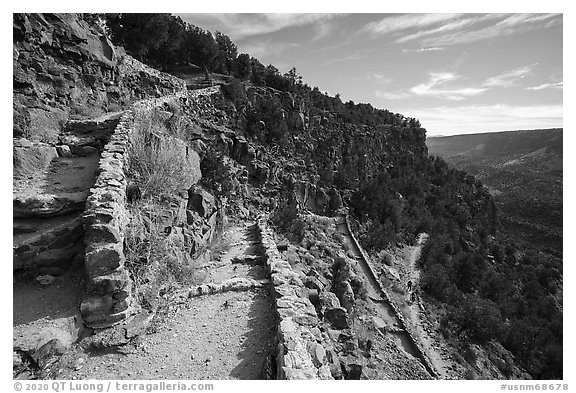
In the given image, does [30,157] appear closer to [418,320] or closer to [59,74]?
[59,74]

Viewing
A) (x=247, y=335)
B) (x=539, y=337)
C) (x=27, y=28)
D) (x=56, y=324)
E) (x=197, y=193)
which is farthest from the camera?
(x=539, y=337)

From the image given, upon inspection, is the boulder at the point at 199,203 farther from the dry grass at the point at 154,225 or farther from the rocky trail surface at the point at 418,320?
the rocky trail surface at the point at 418,320

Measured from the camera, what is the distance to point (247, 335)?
200 inches

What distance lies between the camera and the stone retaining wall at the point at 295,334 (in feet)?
13.5

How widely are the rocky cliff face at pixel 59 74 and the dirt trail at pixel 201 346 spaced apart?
18.4 feet

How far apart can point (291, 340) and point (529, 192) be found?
67990 mm

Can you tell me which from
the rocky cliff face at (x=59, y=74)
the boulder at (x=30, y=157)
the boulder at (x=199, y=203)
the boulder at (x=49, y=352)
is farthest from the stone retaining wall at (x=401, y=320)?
the rocky cliff face at (x=59, y=74)

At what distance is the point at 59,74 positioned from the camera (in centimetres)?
912

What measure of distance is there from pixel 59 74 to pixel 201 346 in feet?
30.3

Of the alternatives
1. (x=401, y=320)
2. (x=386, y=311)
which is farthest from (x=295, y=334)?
(x=386, y=311)

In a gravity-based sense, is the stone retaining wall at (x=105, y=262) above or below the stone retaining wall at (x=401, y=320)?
above

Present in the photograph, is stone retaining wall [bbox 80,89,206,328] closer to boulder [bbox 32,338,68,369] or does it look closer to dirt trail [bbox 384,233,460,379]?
boulder [bbox 32,338,68,369]

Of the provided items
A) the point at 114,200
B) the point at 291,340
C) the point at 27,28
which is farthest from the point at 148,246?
the point at 27,28
